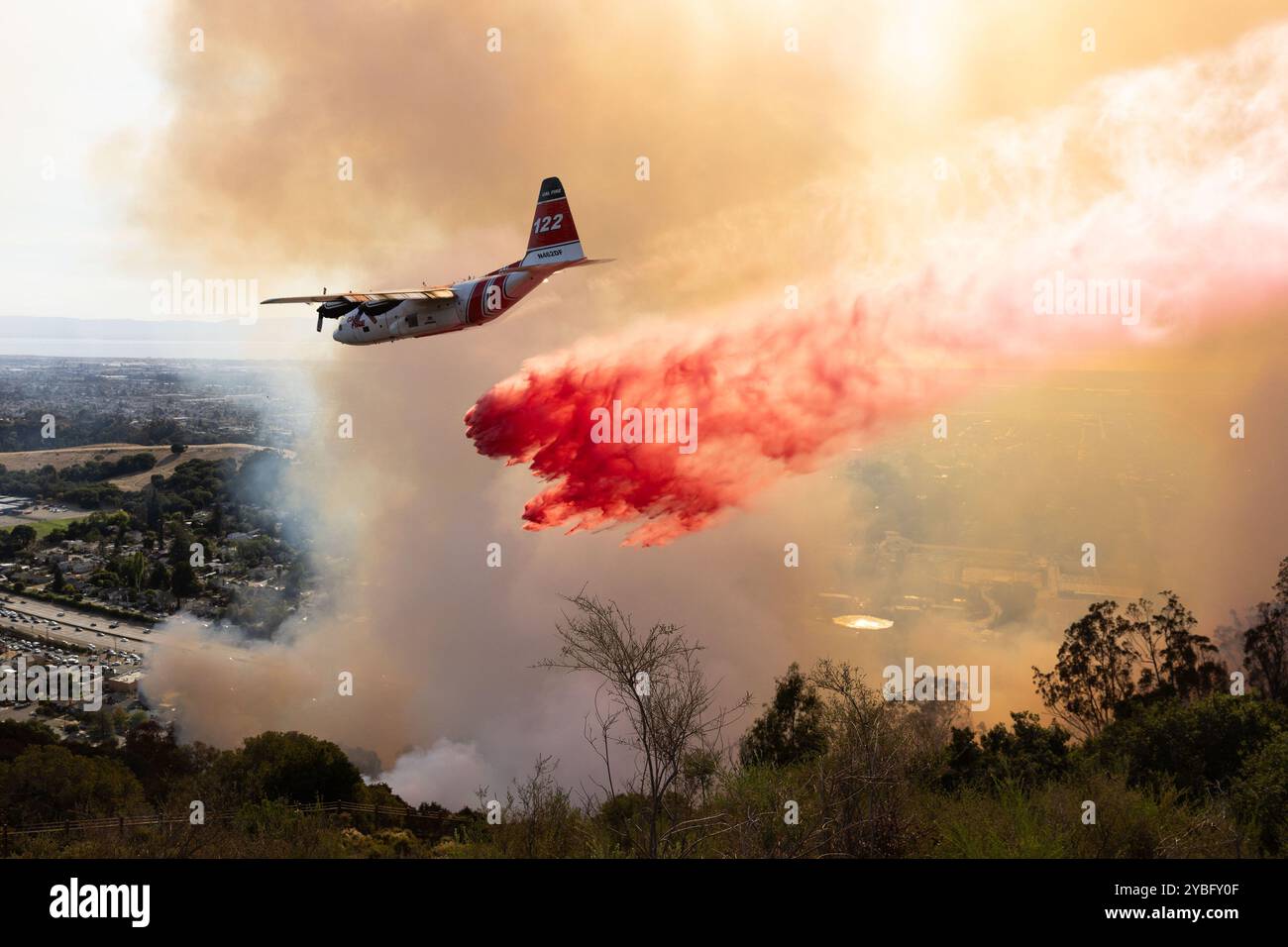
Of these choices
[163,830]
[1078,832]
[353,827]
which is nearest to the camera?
[1078,832]

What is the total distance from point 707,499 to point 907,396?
1168 centimetres

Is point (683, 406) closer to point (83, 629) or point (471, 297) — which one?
point (471, 297)

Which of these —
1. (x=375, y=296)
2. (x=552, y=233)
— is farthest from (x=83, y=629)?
(x=552, y=233)

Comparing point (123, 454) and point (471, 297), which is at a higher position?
point (123, 454)

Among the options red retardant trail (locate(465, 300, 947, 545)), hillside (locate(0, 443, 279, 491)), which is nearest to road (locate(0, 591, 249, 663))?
hillside (locate(0, 443, 279, 491))

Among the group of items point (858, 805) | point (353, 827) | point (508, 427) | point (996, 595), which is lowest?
point (353, 827)

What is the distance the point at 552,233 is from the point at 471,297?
420 cm

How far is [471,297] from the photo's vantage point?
41.4 metres

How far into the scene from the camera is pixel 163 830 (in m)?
44.3

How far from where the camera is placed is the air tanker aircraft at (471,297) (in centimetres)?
4094

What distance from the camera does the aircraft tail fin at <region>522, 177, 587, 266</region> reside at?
136 feet

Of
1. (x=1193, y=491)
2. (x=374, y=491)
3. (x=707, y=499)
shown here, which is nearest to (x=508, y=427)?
(x=707, y=499)
